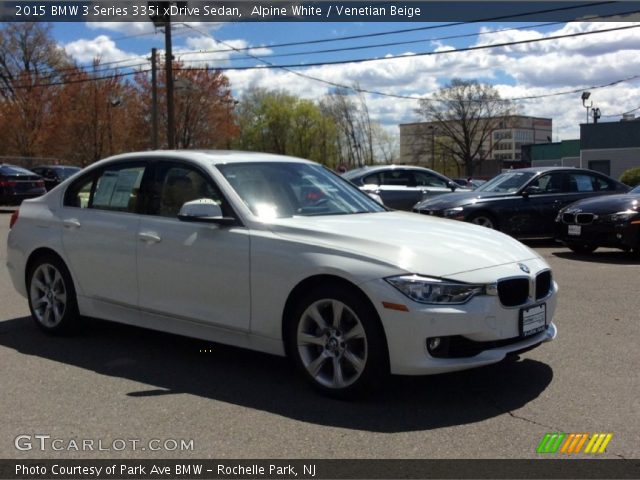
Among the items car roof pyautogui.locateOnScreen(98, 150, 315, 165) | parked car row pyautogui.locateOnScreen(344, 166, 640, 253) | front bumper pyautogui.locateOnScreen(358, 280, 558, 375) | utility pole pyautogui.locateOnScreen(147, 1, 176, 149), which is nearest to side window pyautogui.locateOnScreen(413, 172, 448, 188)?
parked car row pyautogui.locateOnScreen(344, 166, 640, 253)

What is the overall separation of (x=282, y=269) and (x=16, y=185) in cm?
2043

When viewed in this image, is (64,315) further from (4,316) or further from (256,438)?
(256,438)

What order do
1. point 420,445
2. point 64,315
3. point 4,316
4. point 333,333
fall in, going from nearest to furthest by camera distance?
point 420,445 < point 333,333 < point 64,315 < point 4,316

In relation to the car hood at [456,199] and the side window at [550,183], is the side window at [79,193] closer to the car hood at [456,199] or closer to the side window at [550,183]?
the car hood at [456,199]

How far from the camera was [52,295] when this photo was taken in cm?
630

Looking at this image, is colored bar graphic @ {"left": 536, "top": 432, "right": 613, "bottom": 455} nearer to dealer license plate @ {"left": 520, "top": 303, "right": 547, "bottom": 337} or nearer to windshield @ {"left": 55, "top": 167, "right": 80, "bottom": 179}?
dealer license plate @ {"left": 520, "top": 303, "right": 547, "bottom": 337}

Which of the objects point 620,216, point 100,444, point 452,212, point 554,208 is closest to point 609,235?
point 620,216

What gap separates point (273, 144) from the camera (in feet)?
258

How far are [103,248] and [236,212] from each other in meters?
1.41

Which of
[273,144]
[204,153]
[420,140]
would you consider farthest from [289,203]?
[420,140]

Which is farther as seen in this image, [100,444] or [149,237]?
[149,237]

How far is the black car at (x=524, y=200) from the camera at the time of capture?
13023mm

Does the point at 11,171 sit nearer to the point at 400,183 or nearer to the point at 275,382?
the point at 400,183

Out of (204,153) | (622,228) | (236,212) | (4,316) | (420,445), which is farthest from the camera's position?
(622,228)
